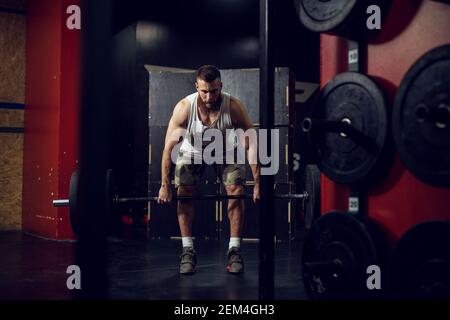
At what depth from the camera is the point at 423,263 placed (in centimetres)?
166

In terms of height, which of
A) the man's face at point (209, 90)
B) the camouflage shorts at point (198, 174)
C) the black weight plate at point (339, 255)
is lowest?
the black weight plate at point (339, 255)

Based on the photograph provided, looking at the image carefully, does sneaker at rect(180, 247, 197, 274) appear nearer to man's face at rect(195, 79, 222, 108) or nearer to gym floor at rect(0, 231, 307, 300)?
gym floor at rect(0, 231, 307, 300)

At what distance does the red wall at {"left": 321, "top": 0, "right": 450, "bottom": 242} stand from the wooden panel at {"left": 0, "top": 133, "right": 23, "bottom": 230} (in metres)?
4.39

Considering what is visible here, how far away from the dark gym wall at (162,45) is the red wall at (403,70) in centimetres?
410

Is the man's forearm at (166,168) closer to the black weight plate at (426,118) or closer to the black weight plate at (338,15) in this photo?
the black weight plate at (338,15)

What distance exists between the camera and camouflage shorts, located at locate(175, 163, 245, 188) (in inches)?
126

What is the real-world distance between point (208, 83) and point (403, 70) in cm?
146

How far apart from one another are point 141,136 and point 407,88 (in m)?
4.64

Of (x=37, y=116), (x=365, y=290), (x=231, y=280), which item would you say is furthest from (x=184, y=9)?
(x=365, y=290)

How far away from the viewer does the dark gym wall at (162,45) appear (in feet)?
19.8

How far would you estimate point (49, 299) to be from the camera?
90.5 inches

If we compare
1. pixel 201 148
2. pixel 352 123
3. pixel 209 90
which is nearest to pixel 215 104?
pixel 209 90

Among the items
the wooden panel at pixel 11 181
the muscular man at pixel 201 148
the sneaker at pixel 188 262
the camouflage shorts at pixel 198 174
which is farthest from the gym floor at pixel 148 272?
the wooden panel at pixel 11 181

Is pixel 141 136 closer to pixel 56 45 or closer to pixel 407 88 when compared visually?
pixel 56 45
